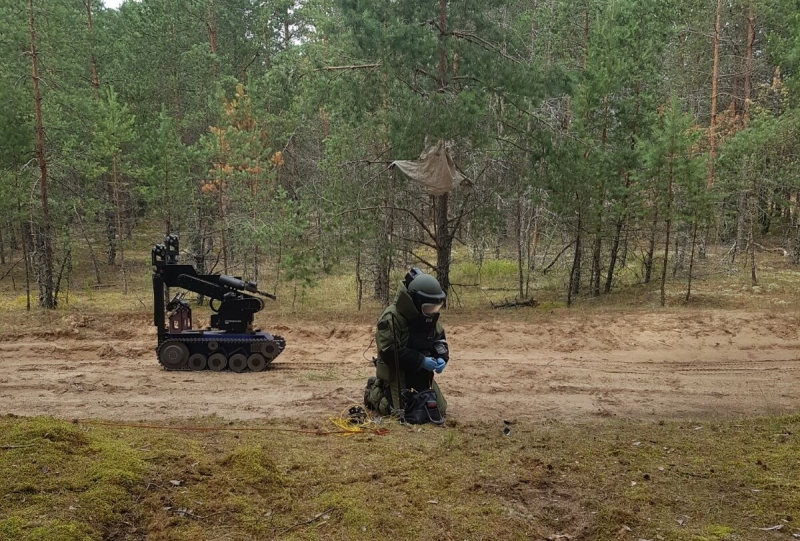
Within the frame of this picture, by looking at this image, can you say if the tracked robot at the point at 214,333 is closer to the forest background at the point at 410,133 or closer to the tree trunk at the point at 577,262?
the forest background at the point at 410,133

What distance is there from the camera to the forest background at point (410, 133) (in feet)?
43.6

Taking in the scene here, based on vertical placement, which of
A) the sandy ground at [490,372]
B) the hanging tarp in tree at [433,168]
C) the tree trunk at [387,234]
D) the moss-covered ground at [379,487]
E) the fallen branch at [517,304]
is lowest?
the sandy ground at [490,372]

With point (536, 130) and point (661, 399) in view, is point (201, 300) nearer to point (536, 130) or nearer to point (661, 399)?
point (536, 130)

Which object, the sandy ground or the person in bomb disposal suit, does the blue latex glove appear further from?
the sandy ground

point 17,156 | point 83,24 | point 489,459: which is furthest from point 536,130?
point 83,24

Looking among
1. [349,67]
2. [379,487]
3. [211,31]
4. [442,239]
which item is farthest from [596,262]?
[211,31]

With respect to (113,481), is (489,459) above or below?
below

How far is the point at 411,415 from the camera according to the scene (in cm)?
666

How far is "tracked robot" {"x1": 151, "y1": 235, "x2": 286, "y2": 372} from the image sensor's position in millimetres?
9586

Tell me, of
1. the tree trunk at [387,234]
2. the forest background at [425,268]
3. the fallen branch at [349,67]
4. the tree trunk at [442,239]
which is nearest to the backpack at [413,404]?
the forest background at [425,268]

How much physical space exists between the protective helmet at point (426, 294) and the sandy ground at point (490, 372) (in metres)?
1.72

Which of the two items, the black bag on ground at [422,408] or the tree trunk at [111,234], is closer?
the black bag on ground at [422,408]

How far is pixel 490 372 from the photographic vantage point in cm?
966

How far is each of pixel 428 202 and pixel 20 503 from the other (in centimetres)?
1352
